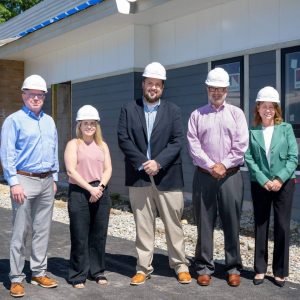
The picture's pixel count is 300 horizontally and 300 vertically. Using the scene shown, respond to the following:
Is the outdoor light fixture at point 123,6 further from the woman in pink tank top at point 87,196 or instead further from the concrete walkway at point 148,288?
the concrete walkway at point 148,288

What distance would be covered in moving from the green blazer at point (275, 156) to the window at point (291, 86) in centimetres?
314

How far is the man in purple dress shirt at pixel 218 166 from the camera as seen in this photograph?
203 inches

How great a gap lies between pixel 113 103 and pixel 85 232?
6.82 metres

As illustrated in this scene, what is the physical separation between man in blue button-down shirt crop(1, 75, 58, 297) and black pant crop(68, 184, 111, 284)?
234 millimetres

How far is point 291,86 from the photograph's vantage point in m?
8.27

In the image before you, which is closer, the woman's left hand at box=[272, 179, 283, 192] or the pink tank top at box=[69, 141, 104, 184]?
the woman's left hand at box=[272, 179, 283, 192]

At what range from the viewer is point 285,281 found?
17.6 feet

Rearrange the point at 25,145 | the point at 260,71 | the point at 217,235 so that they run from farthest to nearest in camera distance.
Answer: the point at 260,71
the point at 217,235
the point at 25,145

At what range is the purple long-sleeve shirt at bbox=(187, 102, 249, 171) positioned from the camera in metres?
5.14

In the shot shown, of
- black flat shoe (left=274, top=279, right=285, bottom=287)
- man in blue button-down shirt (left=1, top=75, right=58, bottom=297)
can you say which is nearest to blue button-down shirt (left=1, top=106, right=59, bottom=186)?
man in blue button-down shirt (left=1, top=75, right=58, bottom=297)

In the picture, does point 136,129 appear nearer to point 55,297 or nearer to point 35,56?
point 55,297

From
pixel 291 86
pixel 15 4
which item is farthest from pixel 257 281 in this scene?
pixel 15 4

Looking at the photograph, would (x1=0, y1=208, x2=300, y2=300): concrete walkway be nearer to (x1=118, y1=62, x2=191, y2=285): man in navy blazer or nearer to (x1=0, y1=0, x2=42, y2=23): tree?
(x1=118, y1=62, x2=191, y2=285): man in navy blazer

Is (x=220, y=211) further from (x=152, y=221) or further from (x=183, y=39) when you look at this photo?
(x=183, y=39)
